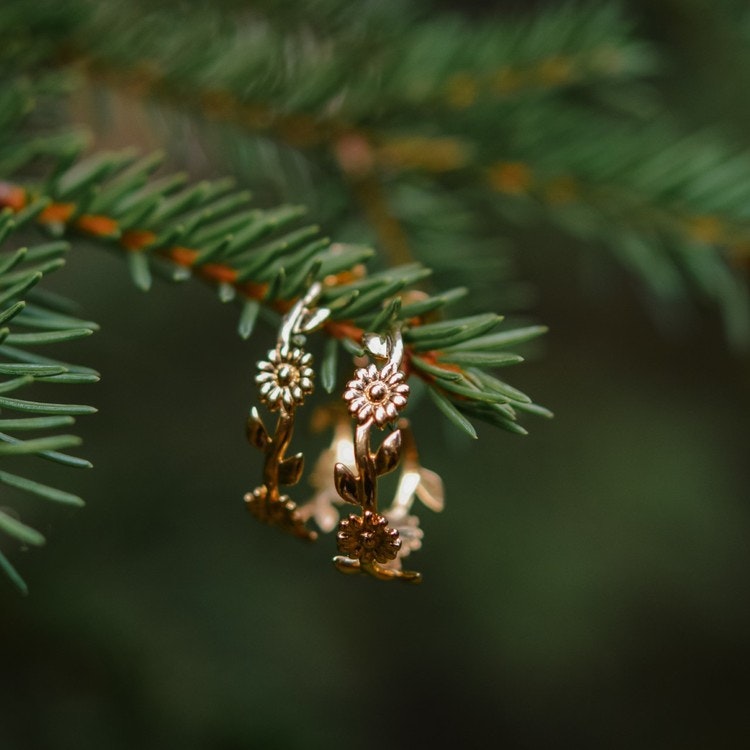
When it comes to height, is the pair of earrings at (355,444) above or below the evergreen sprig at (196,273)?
below

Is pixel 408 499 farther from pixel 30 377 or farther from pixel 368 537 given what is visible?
pixel 30 377

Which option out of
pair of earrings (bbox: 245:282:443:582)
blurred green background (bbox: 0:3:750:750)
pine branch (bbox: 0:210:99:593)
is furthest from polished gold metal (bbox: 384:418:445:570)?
blurred green background (bbox: 0:3:750:750)

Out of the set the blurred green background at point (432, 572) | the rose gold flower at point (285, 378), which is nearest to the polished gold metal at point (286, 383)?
the rose gold flower at point (285, 378)

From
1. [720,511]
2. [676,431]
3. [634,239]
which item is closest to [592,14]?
[634,239]

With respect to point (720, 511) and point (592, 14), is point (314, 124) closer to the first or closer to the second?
point (592, 14)

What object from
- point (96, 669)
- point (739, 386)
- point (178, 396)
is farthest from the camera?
point (739, 386)

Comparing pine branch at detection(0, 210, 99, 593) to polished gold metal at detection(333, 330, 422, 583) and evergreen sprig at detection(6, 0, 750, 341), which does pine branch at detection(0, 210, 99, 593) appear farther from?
evergreen sprig at detection(6, 0, 750, 341)

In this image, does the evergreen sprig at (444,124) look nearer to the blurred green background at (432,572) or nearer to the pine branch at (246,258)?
the pine branch at (246,258)
